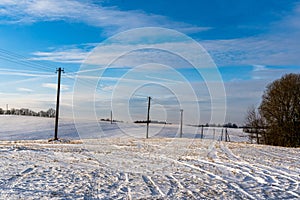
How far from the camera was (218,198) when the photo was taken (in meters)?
9.44

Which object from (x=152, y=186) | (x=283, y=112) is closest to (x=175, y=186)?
(x=152, y=186)

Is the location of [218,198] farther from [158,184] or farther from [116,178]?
[116,178]

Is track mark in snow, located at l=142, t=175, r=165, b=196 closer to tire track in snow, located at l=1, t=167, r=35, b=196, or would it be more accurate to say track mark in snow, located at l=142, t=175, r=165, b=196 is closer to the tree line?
tire track in snow, located at l=1, t=167, r=35, b=196

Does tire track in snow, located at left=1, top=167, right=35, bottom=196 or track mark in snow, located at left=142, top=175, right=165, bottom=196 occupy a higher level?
tire track in snow, located at left=1, top=167, right=35, bottom=196

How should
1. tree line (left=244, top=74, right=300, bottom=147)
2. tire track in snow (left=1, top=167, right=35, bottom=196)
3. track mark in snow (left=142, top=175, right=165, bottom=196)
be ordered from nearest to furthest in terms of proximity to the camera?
tire track in snow (left=1, top=167, right=35, bottom=196) < track mark in snow (left=142, top=175, right=165, bottom=196) < tree line (left=244, top=74, right=300, bottom=147)

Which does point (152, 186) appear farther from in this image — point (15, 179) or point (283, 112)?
point (283, 112)

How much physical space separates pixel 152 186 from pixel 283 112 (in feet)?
126

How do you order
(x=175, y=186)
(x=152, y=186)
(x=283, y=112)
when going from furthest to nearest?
(x=283, y=112)
(x=175, y=186)
(x=152, y=186)

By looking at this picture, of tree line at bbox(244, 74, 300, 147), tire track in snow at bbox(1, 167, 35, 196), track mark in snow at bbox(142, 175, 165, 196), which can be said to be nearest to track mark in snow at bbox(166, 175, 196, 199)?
track mark in snow at bbox(142, 175, 165, 196)

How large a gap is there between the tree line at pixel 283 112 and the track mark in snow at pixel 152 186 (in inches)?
1456

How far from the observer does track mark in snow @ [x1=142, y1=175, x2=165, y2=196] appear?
9757 millimetres

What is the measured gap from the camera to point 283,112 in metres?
44.0

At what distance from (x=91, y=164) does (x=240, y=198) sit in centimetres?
811

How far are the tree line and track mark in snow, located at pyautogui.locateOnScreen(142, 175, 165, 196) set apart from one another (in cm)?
3699
